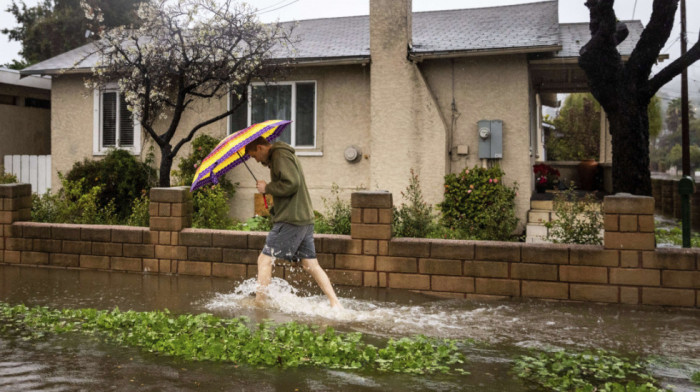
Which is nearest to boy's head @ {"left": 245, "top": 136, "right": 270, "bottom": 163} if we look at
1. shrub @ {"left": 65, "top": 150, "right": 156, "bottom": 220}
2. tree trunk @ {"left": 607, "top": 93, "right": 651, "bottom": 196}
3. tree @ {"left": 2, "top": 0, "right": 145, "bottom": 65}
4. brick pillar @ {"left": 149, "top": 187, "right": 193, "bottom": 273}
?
brick pillar @ {"left": 149, "top": 187, "right": 193, "bottom": 273}

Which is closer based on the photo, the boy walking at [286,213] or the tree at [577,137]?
the boy walking at [286,213]

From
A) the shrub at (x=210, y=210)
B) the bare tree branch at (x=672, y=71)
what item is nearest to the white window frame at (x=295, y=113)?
the shrub at (x=210, y=210)

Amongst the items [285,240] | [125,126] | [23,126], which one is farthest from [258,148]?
[23,126]

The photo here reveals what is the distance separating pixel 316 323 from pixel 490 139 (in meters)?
7.64

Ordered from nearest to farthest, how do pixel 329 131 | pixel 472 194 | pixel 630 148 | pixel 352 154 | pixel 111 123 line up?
pixel 630 148
pixel 472 194
pixel 352 154
pixel 329 131
pixel 111 123

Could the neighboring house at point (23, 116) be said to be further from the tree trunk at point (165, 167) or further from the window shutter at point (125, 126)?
the tree trunk at point (165, 167)

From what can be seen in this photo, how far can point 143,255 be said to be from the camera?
352 inches

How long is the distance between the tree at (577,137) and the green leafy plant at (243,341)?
27.9 m

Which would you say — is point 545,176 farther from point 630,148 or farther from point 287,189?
point 287,189

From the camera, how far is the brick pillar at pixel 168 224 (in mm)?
8766

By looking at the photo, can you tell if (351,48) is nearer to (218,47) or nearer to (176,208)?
(218,47)

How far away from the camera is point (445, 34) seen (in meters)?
14.3

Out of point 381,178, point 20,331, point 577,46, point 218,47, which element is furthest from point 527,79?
point 20,331

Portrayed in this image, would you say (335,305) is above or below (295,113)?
below
